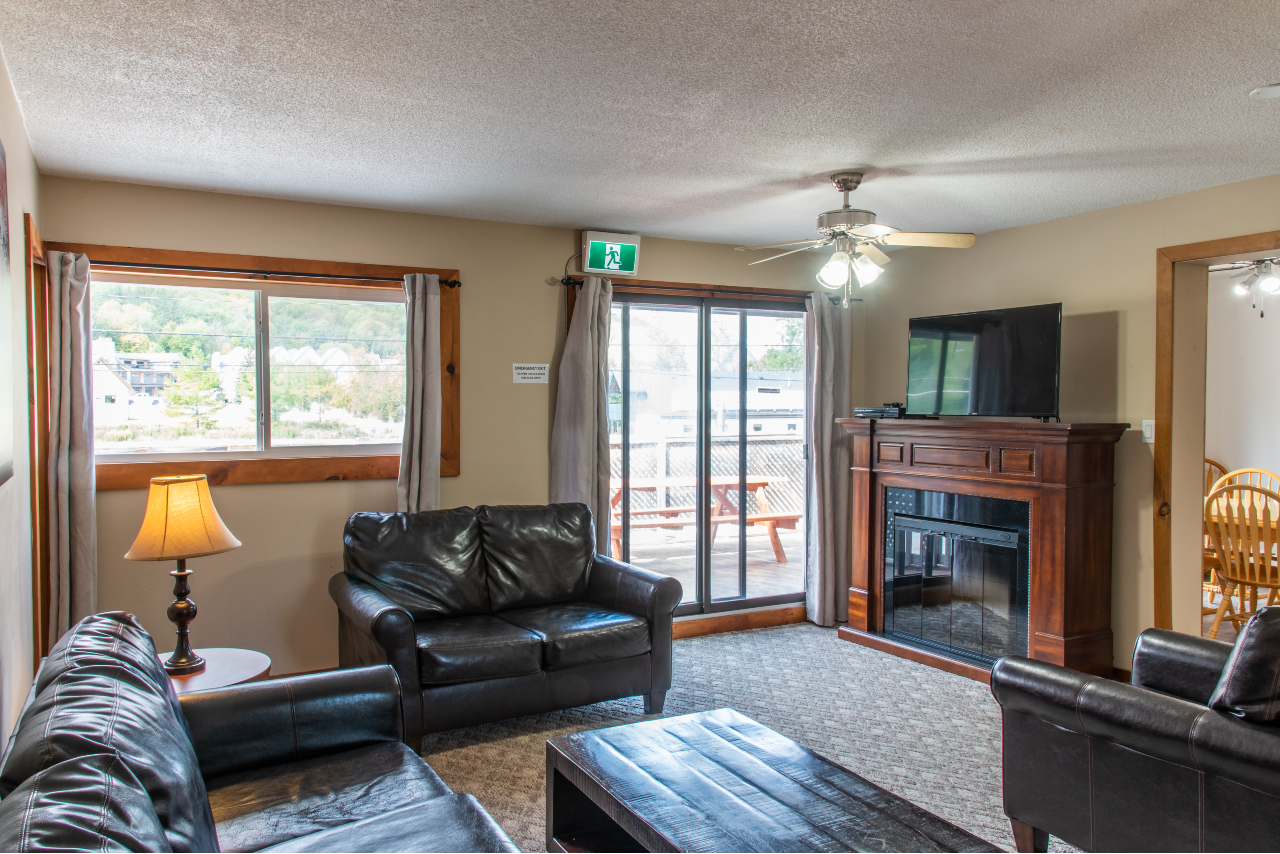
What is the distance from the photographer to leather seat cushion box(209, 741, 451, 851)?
1891 mm

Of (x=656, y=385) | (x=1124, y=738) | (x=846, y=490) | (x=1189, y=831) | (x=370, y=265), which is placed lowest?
(x=1189, y=831)

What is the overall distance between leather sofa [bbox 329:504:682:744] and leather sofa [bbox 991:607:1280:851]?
1.69 metres

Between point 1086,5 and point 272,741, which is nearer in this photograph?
point 1086,5

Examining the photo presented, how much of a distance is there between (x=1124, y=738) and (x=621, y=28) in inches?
90.1

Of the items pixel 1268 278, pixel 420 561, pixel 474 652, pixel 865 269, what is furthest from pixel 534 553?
pixel 1268 278

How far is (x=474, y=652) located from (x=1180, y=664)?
2475mm

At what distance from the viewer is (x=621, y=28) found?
2232mm

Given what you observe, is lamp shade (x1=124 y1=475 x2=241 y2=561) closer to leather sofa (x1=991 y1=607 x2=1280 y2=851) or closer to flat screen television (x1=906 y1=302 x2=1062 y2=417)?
leather sofa (x1=991 y1=607 x2=1280 y2=851)

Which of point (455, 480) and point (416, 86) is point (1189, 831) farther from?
point (455, 480)

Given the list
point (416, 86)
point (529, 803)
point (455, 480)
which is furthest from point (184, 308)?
point (529, 803)

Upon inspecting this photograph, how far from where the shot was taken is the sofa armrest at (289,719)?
7.21ft

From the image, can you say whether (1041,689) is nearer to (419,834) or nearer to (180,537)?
(419,834)

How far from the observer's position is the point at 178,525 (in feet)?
10.1

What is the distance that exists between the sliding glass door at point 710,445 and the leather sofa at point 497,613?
0.92 metres
